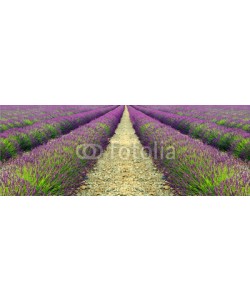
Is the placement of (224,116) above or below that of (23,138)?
above

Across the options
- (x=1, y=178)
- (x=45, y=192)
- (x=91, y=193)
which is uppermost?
(x=1, y=178)

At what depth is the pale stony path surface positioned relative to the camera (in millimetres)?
4266

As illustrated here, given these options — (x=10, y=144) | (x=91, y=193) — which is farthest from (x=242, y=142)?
(x=10, y=144)

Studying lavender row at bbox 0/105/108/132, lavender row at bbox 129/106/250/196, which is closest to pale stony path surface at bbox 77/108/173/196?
lavender row at bbox 129/106/250/196

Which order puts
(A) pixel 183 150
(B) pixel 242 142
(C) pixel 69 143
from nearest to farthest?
(A) pixel 183 150 → (C) pixel 69 143 → (B) pixel 242 142

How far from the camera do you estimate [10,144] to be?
631 centimetres

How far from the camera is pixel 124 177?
511cm

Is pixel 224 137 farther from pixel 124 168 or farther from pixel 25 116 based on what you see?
pixel 25 116

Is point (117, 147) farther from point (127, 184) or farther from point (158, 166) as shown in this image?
point (127, 184)

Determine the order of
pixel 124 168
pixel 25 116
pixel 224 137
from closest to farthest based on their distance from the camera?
pixel 124 168
pixel 224 137
pixel 25 116

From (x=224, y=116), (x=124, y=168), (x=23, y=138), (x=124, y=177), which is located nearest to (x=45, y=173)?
(x=124, y=177)

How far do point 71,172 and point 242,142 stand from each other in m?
4.82

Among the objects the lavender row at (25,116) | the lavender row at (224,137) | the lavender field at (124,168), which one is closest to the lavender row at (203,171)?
the lavender field at (124,168)

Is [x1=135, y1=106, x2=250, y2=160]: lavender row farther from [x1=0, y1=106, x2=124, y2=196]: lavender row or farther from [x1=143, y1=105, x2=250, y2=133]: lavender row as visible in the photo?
[x1=0, y1=106, x2=124, y2=196]: lavender row
